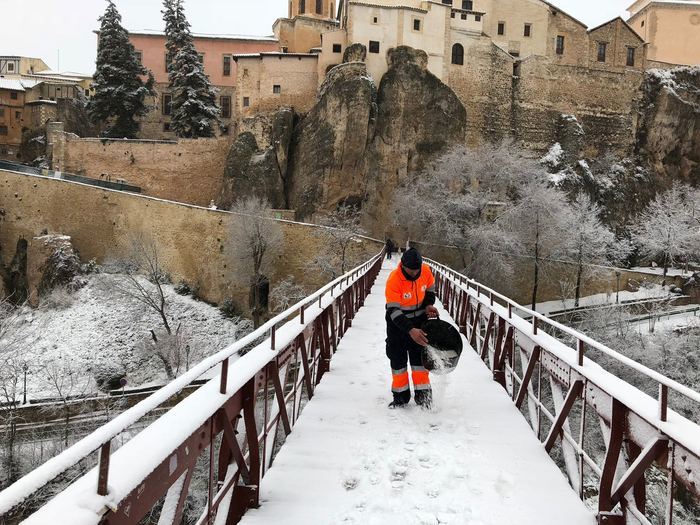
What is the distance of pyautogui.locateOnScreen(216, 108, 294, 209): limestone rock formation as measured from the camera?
37.6 metres

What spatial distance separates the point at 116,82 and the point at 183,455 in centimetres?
4521

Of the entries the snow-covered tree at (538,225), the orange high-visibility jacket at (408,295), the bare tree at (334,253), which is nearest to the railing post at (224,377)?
the orange high-visibility jacket at (408,295)

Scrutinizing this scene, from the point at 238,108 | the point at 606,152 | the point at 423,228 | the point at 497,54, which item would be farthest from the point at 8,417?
the point at 606,152

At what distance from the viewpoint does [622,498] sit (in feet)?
10.0

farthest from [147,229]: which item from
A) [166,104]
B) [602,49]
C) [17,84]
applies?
[602,49]

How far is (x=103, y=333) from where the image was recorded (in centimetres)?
2684

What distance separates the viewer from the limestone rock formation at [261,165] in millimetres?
37625

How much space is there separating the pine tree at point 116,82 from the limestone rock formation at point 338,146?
14893mm

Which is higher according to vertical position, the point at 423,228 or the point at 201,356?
the point at 423,228

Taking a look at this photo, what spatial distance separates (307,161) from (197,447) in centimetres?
3621

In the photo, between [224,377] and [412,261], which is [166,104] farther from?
[224,377]

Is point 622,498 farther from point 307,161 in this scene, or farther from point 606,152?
point 606,152

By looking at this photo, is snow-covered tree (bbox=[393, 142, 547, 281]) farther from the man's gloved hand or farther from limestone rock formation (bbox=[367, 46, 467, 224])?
the man's gloved hand

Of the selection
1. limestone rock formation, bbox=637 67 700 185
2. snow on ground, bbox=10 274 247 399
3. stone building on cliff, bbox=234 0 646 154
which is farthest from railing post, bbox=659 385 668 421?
limestone rock formation, bbox=637 67 700 185
